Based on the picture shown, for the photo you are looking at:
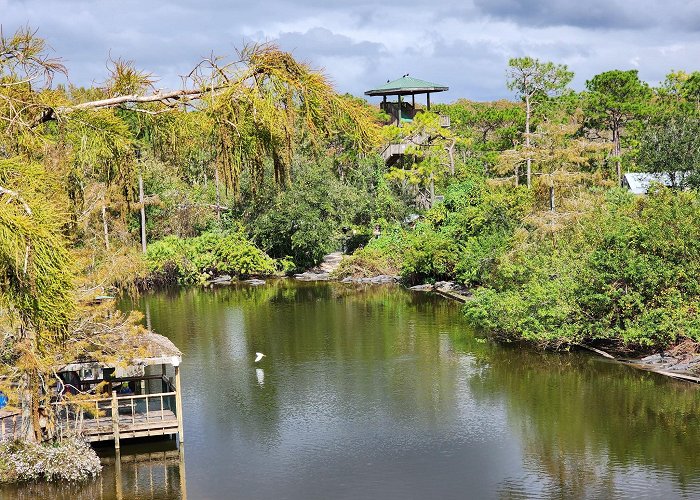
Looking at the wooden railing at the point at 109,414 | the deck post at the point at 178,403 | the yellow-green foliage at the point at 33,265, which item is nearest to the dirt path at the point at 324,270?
the wooden railing at the point at 109,414

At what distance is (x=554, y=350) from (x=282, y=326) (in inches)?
364

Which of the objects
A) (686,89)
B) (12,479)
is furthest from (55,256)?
(686,89)

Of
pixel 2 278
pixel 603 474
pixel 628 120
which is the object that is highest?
pixel 628 120

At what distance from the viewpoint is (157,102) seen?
5.46 m

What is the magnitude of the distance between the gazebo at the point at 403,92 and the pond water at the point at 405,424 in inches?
742

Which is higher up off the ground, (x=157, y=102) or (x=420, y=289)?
(x=157, y=102)

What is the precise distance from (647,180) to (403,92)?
13278 mm

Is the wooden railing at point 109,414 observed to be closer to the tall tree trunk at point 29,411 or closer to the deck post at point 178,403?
the deck post at point 178,403

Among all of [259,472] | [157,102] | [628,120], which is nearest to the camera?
[157,102]

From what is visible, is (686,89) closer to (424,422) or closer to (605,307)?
(605,307)

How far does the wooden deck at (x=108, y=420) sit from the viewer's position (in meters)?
14.9

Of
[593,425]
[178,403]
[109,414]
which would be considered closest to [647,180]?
[593,425]

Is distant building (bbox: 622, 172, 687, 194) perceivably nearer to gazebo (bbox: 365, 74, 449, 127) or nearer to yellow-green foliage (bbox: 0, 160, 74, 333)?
gazebo (bbox: 365, 74, 449, 127)

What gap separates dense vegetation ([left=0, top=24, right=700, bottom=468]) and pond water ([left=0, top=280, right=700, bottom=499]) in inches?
78.9
